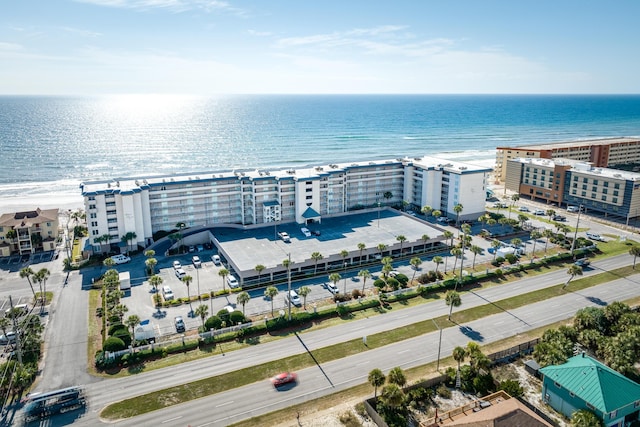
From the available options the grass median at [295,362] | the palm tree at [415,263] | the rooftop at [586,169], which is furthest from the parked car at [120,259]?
the rooftop at [586,169]

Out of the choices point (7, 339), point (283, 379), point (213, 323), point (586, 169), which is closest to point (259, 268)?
point (213, 323)

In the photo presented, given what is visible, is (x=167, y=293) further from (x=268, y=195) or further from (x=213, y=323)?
(x=268, y=195)

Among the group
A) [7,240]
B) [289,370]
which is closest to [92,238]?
[7,240]

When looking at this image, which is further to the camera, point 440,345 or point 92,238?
point 92,238

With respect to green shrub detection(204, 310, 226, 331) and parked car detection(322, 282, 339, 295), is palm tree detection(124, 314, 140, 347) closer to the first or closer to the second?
green shrub detection(204, 310, 226, 331)

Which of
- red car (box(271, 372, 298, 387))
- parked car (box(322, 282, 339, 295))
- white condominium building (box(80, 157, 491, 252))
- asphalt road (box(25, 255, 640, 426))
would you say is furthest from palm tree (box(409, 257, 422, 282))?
red car (box(271, 372, 298, 387))

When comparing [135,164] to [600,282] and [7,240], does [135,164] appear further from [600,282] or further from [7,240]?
[600,282]
